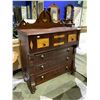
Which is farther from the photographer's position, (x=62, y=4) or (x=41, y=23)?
(x=62, y=4)

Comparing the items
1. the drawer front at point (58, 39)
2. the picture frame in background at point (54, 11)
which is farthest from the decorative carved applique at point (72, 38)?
the picture frame in background at point (54, 11)

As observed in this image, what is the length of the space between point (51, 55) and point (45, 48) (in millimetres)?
203

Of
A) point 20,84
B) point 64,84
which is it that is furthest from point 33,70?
point 64,84

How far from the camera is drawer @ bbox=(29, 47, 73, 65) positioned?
1815mm

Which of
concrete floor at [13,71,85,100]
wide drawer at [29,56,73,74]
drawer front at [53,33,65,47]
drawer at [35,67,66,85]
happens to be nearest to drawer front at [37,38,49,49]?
drawer front at [53,33,65,47]

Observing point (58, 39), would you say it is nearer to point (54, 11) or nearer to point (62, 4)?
point (54, 11)

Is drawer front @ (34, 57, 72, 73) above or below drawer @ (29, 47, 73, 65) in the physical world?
below

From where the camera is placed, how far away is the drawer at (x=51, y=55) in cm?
182

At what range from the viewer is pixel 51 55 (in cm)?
195

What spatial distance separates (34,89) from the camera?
1.90m

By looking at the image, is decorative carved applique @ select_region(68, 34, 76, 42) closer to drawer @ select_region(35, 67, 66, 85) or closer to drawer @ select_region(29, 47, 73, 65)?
drawer @ select_region(29, 47, 73, 65)

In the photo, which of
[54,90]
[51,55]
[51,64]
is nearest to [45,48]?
[51,55]
